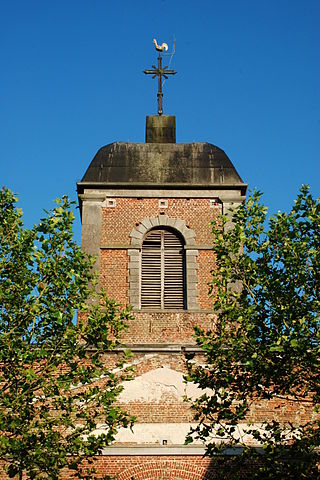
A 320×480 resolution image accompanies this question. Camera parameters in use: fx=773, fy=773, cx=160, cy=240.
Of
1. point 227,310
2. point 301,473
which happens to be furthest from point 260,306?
point 301,473

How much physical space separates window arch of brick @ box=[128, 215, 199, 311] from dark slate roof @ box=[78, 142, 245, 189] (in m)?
1.04

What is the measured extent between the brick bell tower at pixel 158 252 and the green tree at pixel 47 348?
3030 millimetres

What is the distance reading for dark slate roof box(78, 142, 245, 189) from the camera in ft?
64.5

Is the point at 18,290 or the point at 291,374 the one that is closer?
the point at 291,374

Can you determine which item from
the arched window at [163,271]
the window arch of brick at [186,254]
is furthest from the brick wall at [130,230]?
the arched window at [163,271]

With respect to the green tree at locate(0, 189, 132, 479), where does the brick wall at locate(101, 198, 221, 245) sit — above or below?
above

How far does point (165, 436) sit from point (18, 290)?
4768mm

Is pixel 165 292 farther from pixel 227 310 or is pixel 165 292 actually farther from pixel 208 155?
pixel 227 310

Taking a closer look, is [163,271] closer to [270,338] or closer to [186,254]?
[186,254]

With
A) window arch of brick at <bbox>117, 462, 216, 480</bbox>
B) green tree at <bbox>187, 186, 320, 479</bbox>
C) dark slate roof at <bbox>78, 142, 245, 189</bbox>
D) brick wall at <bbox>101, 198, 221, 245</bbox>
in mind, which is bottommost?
window arch of brick at <bbox>117, 462, 216, 480</bbox>

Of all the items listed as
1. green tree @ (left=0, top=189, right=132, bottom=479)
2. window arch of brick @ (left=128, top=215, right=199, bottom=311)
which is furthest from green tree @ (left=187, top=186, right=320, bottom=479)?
window arch of brick @ (left=128, top=215, right=199, bottom=311)

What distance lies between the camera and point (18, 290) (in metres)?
12.9

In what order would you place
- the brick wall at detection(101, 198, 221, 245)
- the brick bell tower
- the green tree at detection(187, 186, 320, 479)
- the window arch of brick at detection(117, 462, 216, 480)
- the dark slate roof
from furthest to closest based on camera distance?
the dark slate roof → the brick wall at detection(101, 198, 221, 245) → the brick bell tower → the window arch of brick at detection(117, 462, 216, 480) → the green tree at detection(187, 186, 320, 479)

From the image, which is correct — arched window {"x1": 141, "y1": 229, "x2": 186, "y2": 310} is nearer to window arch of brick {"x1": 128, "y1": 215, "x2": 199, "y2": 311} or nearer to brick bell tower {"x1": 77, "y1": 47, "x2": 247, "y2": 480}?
brick bell tower {"x1": 77, "y1": 47, "x2": 247, "y2": 480}
